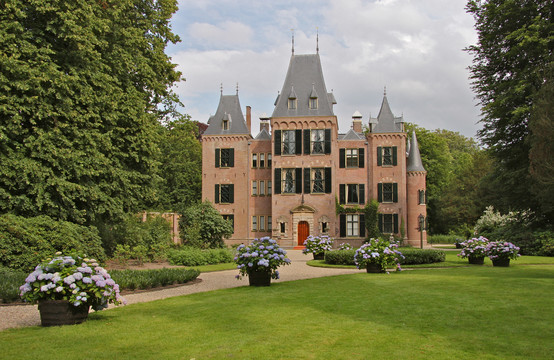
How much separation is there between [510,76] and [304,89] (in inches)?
664

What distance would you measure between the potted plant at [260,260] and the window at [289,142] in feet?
88.7

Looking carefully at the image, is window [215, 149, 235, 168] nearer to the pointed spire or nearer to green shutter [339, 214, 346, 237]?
green shutter [339, 214, 346, 237]

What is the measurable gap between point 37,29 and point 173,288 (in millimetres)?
11320

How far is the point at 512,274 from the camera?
15.8 meters

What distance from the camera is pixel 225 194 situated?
42.2m

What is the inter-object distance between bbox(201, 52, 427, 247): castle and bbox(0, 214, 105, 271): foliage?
24.3 m

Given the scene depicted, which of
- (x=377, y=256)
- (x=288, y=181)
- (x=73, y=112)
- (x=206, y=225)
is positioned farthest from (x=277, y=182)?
(x=377, y=256)

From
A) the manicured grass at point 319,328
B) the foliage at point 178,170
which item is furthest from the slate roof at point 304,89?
the manicured grass at point 319,328

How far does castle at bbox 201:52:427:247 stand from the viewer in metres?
40.3

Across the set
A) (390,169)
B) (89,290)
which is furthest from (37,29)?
(390,169)

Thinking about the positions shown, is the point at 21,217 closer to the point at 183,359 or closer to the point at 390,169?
the point at 183,359

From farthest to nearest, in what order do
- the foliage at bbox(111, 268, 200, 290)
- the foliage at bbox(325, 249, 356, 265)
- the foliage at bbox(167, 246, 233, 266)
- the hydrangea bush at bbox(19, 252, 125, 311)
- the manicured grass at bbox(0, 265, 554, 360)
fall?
the foliage at bbox(167, 246, 233, 266) < the foliage at bbox(325, 249, 356, 265) < the foliage at bbox(111, 268, 200, 290) < the hydrangea bush at bbox(19, 252, 125, 311) < the manicured grass at bbox(0, 265, 554, 360)

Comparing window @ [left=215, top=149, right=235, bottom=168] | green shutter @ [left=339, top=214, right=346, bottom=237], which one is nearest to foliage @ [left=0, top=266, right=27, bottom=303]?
window @ [left=215, top=149, right=235, bottom=168]

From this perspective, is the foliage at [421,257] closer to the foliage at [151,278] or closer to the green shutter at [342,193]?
the foliage at [151,278]
